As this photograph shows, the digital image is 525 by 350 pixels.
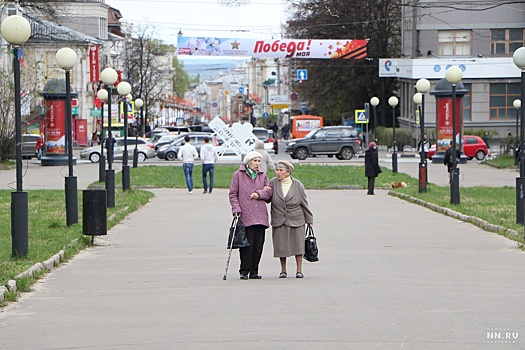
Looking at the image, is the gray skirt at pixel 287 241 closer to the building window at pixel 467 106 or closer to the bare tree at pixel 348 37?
the building window at pixel 467 106

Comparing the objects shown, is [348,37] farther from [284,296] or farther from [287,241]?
[284,296]

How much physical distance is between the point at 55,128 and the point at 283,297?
40.9 metres

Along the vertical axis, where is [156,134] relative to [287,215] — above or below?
above

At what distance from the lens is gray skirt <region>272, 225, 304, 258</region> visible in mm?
12680

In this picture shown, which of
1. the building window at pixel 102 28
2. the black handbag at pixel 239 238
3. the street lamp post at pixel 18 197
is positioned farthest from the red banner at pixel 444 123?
the building window at pixel 102 28

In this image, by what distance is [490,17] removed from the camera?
2677 inches

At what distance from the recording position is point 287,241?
41.6ft

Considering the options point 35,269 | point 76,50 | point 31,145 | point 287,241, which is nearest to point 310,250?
point 287,241

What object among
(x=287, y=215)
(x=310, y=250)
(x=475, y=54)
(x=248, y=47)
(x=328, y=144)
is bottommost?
(x=310, y=250)

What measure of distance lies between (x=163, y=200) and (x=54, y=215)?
7445mm

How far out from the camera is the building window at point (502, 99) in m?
68.1

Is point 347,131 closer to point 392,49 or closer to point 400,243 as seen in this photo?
point 392,49

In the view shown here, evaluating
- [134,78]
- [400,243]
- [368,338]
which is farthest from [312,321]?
[134,78]

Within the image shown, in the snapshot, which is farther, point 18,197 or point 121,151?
point 121,151
